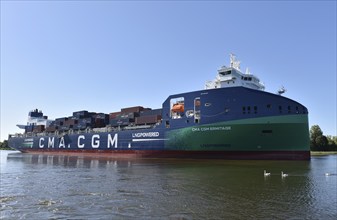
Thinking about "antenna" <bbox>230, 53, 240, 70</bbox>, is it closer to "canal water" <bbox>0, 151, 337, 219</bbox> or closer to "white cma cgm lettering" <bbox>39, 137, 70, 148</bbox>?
"canal water" <bbox>0, 151, 337, 219</bbox>

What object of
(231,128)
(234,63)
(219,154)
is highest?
(234,63)

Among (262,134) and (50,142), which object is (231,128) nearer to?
(262,134)

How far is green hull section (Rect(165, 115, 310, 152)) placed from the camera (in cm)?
3241

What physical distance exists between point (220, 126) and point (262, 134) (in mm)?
5285

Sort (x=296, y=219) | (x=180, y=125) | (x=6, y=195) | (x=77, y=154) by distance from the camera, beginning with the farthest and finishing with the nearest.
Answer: (x=77, y=154) → (x=180, y=125) → (x=6, y=195) → (x=296, y=219)

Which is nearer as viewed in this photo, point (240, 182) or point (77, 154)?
point (240, 182)

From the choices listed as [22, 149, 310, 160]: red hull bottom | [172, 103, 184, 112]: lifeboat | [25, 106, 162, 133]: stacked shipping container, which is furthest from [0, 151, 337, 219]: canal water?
[25, 106, 162, 133]: stacked shipping container

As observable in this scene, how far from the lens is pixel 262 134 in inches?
1288

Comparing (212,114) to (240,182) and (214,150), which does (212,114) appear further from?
(240,182)

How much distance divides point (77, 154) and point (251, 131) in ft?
128

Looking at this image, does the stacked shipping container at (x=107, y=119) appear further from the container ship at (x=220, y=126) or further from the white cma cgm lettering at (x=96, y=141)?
the white cma cgm lettering at (x=96, y=141)

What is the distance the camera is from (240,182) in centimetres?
1798

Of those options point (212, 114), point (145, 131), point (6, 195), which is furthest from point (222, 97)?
point (6, 195)

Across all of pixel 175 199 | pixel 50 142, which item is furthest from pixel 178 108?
pixel 50 142
